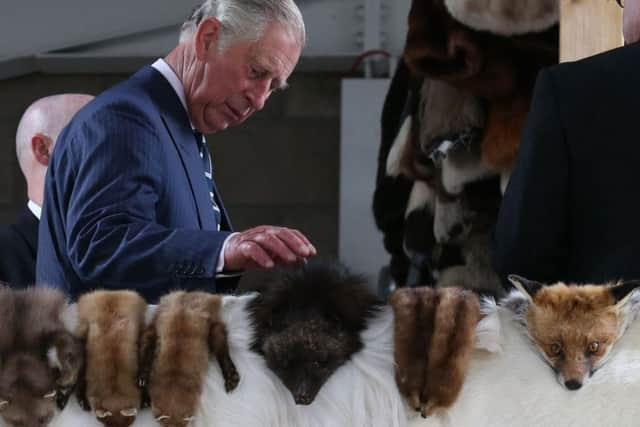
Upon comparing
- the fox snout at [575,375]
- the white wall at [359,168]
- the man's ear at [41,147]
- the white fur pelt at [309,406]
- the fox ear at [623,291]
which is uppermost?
the fox ear at [623,291]

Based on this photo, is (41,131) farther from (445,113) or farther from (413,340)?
(413,340)

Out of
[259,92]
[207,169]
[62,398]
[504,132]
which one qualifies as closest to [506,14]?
[504,132]

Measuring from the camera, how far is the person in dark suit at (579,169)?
1384 mm

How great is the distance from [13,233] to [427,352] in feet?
4.66

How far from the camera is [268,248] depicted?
1.44 meters

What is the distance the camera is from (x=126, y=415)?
117 cm

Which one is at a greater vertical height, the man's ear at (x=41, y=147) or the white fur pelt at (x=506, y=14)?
the white fur pelt at (x=506, y=14)

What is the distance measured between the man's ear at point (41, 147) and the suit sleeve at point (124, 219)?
943mm

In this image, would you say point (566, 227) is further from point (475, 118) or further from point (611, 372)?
point (475, 118)

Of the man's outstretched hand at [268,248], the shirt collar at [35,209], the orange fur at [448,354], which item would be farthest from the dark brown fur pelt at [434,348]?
the shirt collar at [35,209]

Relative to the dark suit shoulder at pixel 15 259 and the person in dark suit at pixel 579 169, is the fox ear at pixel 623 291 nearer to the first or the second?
the person in dark suit at pixel 579 169

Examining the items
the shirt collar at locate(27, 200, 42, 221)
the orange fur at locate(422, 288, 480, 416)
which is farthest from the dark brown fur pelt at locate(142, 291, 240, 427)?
the shirt collar at locate(27, 200, 42, 221)

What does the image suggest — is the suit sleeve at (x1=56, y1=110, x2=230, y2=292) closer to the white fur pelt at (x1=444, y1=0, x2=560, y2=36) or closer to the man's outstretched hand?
the man's outstretched hand

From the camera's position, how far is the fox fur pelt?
1.18 m
